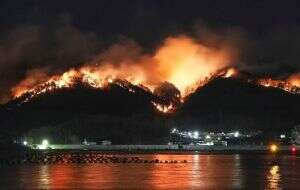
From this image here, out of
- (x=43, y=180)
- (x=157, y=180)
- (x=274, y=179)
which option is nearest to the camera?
(x=157, y=180)

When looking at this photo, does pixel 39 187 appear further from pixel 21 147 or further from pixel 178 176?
pixel 21 147

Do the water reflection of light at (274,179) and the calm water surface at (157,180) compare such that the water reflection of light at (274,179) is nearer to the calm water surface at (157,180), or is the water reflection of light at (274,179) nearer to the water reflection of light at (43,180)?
the calm water surface at (157,180)

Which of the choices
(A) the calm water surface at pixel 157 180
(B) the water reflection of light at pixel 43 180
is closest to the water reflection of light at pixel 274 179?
(A) the calm water surface at pixel 157 180

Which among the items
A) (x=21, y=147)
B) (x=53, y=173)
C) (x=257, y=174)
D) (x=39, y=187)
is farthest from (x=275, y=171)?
(x=21, y=147)

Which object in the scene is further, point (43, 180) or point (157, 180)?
point (43, 180)

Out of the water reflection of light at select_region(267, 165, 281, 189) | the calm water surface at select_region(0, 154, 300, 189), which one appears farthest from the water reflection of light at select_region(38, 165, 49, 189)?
the water reflection of light at select_region(267, 165, 281, 189)

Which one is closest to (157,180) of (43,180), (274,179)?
(43,180)

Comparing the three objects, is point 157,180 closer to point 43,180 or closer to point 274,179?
point 43,180

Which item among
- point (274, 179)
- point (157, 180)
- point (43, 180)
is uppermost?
point (43, 180)

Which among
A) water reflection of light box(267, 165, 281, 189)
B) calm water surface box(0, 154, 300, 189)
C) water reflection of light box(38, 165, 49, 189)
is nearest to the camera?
water reflection of light box(267, 165, 281, 189)

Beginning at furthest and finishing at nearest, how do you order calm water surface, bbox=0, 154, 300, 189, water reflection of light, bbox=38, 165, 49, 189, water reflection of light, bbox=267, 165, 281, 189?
1. water reflection of light, bbox=38, 165, 49, 189
2. calm water surface, bbox=0, 154, 300, 189
3. water reflection of light, bbox=267, 165, 281, 189

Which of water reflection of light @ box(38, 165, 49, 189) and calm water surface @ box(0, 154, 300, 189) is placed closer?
calm water surface @ box(0, 154, 300, 189)

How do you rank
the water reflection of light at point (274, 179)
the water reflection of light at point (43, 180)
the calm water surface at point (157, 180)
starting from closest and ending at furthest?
the water reflection of light at point (274, 179)
the calm water surface at point (157, 180)
the water reflection of light at point (43, 180)

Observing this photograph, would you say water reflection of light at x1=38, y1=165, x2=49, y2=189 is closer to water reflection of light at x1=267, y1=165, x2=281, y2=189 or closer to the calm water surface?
the calm water surface
